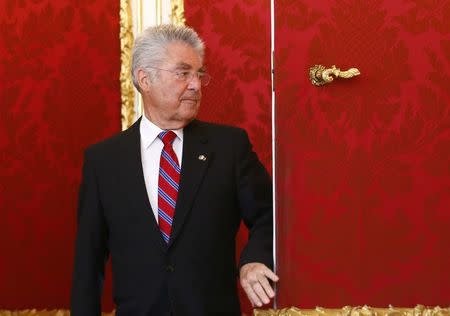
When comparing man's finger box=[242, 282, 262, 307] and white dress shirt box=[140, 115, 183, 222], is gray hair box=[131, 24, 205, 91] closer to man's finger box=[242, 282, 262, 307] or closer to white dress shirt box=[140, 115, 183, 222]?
white dress shirt box=[140, 115, 183, 222]

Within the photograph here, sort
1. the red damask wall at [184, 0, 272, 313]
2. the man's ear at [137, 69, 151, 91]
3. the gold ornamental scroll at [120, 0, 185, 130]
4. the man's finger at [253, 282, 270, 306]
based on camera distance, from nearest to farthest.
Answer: the man's finger at [253, 282, 270, 306] → the man's ear at [137, 69, 151, 91] → the red damask wall at [184, 0, 272, 313] → the gold ornamental scroll at [120, 0, 185, 130]

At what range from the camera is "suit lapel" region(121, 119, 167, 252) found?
2.33 m

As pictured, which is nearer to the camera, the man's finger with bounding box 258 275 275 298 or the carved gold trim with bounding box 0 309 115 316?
the man's finger with bounding box 258 275 275 298

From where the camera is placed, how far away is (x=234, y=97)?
3422 millimetres

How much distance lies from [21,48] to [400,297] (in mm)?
1708

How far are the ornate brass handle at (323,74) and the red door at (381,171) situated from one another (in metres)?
0.03

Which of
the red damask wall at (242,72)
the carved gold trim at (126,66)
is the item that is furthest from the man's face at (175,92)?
the carved gold trim at (126,66)

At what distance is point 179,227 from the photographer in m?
2.32

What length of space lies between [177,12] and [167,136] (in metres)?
1.15

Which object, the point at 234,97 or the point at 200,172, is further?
the point at 234,97

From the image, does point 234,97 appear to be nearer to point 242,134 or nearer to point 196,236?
point 242,134

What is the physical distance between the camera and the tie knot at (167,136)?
2.43m

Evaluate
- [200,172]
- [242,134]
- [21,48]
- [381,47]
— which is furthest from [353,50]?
[21,48]

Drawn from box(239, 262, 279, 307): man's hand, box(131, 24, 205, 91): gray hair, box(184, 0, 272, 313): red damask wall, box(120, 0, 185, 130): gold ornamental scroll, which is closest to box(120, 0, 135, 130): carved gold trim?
box(120, 0, 185, 130): gold ornamental scroll
